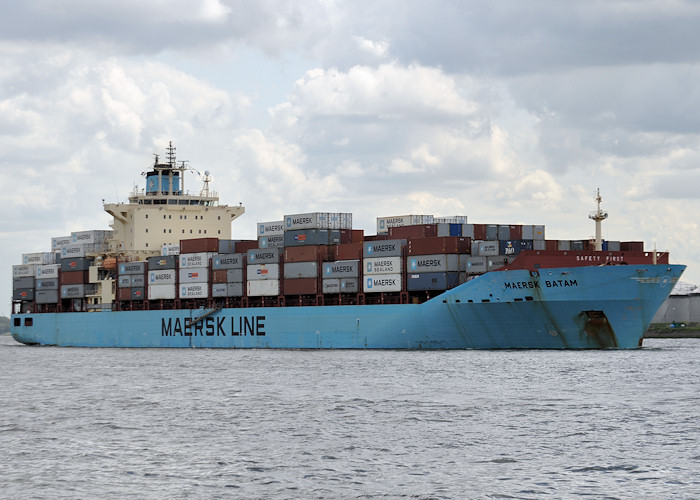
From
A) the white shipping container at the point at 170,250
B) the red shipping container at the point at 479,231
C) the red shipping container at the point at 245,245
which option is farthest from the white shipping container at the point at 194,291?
the red shipping container at the point at 479,231

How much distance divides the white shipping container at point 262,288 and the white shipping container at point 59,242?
24698mm

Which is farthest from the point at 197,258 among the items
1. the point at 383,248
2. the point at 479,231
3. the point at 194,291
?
the point at 479,231

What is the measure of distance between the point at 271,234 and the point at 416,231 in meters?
12.0

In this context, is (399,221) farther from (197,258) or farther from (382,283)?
(197,258)

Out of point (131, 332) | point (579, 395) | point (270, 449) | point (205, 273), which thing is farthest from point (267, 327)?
point (270, 449)

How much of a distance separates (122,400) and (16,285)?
180 ft

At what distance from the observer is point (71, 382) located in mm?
42219

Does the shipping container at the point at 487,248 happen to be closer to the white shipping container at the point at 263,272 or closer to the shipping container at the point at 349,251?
the shipping container at the point at 349,251

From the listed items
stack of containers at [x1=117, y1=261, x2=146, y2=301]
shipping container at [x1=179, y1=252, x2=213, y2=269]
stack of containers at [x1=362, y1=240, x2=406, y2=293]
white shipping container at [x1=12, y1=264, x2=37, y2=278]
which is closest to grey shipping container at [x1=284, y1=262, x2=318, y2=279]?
stack of containers at [x1=362, y1=240, x2=406, y2=293]

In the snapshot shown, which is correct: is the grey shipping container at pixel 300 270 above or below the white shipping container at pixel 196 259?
below

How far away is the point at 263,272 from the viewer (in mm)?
62156

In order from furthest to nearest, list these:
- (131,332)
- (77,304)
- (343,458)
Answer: (77,304), (131,332), (343,458)

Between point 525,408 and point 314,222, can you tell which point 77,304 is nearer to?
point 314,222

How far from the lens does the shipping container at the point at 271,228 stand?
63750mm
